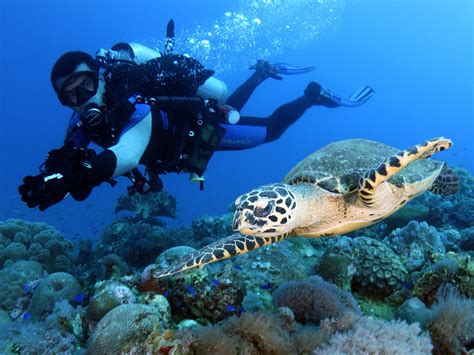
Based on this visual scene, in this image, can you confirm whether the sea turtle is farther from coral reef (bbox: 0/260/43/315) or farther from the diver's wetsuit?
coral reef (bbox: 0/260/43/315)

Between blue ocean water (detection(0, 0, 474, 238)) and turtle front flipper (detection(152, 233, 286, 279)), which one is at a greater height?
blue ocean water (detection(0, 0, 474, 238))

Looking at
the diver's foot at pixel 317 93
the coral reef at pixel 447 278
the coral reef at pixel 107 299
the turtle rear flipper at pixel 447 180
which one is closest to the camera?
the coral reef at pixel 107 299

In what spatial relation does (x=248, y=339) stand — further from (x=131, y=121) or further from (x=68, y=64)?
(x=68, y=64)

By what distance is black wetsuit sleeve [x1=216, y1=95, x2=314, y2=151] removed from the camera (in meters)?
7.11

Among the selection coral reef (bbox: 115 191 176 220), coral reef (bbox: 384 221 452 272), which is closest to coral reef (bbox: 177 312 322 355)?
coral reef (bbox: 384 221 452 272)

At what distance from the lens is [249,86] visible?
9594 millimetres

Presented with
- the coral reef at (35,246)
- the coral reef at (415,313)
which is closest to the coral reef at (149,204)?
the coral reef at (35,246)

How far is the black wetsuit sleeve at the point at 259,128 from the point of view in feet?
23.3

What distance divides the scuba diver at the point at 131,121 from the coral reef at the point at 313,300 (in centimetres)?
234

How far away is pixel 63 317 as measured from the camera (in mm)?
4168

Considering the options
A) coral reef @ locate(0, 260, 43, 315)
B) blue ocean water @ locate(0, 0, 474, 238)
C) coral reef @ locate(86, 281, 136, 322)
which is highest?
blue ocean water @ locate(0, 0, 474, 238)

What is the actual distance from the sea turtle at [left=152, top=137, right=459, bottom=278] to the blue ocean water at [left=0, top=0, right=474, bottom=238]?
3643 centimetres

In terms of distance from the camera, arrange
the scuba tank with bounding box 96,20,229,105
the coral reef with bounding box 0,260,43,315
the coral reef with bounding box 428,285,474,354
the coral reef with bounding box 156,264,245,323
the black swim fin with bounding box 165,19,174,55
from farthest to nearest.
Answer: the black swim fin with bounding box 165,19,174,55, the coral reef with bounding box 0,260,43,315, the scuba tank with bounding box 96,20,229,105, the coral reef with bounding box 156,264,245,323, the coral reef with bounding box 428,285,474,354

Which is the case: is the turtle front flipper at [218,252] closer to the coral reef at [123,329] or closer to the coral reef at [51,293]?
the coral reef at [123,329]
